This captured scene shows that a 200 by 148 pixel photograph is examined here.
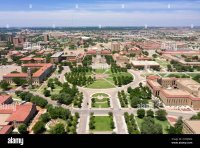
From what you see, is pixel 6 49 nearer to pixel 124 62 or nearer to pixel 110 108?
pixel 124 62

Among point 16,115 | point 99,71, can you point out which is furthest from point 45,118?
point 99,71

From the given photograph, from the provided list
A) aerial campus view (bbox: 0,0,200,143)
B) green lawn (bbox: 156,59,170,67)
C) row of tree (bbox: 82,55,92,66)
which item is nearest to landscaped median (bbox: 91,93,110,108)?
aerial campus view (bbox: 0,0,200,143)

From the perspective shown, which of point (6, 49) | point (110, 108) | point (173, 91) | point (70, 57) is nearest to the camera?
point (110, 108)

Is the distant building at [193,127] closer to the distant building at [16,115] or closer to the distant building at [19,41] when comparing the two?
the distant building at [16,115]

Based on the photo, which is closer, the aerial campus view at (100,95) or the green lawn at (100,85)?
the aerial campus view at (100,95)

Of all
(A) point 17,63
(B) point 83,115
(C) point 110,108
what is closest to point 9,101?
(B) point 83,115

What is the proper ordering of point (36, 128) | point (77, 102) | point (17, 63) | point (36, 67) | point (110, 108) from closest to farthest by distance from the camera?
point (36, 128)
point (110, 108)
point (77, 102)
point (36, 67)
point (17, 63)

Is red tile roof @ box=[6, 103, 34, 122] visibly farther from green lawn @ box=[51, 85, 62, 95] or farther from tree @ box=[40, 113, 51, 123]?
green lawn @ box=[51, 85, 62, 95]

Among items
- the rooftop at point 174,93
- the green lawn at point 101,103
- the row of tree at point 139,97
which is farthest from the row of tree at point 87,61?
the rooftop at point 174,93
